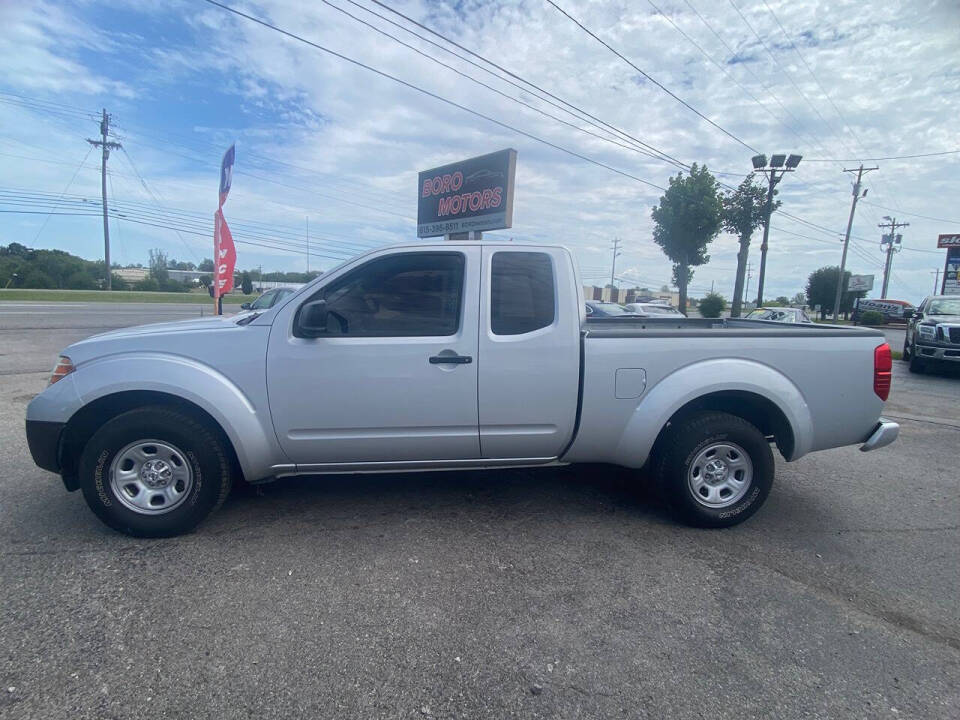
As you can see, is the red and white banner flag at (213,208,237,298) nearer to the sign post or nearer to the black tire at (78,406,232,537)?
the black tire at (78,406,232,537)

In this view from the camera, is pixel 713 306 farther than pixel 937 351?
Yes

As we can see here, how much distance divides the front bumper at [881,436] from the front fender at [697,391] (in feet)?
1.99

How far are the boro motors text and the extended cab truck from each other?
11707 millimetres

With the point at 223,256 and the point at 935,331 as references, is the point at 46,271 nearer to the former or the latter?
the point at 223,256

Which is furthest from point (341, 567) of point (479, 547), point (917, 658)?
point (917, 658)

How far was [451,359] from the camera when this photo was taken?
3.42 meters

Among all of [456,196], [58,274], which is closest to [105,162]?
[58,274]

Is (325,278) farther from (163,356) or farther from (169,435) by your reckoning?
(169,435)

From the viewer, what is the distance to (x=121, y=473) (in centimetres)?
330

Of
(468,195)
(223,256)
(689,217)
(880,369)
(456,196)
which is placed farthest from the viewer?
(689,217)

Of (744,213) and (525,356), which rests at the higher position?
(744,213)

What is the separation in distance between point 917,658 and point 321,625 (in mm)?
2749

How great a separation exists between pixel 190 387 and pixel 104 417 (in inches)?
27.6

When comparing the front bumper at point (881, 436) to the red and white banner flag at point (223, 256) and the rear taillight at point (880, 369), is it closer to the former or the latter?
the rear taillight at point (880, 369)
